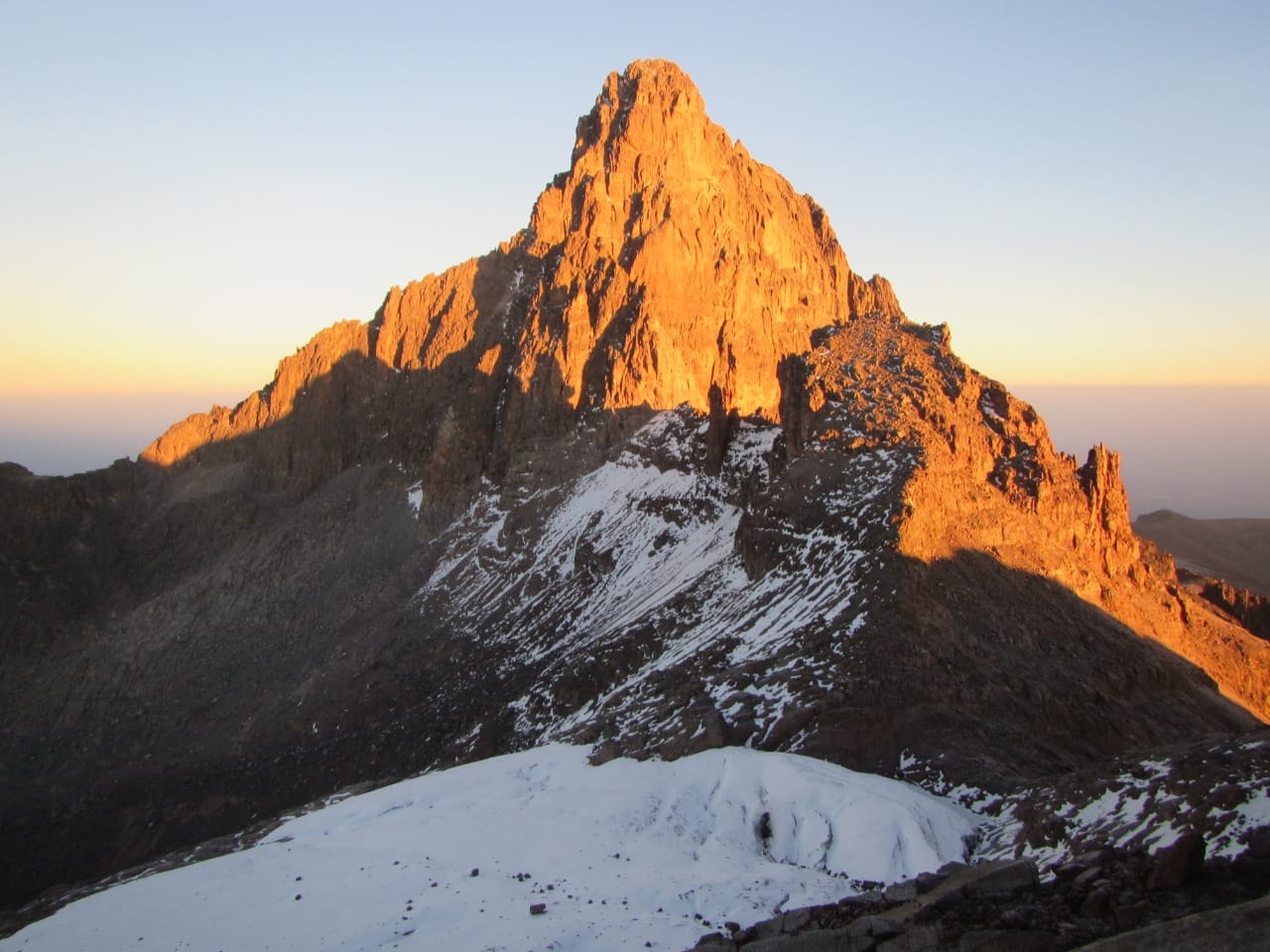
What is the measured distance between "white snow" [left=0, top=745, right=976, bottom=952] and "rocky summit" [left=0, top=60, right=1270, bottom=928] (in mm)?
3771

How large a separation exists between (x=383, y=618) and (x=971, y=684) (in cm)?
3791

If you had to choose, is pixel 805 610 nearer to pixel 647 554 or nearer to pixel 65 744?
pixel 647 554

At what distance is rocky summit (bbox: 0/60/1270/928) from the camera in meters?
30.1

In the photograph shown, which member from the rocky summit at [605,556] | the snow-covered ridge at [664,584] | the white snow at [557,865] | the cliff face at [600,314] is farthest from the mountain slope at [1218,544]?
the white snow at [557,865]

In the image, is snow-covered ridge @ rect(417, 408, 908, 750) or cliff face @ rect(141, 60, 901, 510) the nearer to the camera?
snow-covered ridge @ rect(417, 408, 908, 750)

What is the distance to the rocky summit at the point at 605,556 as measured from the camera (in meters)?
30.1

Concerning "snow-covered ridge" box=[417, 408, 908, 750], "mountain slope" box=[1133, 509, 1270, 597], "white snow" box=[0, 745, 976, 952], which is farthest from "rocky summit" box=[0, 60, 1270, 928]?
"mountain slope" box=[1133, 509, 1270, 597]

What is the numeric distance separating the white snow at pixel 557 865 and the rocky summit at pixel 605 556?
3.77 metres

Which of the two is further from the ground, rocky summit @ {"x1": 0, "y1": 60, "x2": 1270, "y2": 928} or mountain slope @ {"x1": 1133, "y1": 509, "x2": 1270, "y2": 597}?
rocky summit @ {"x1": 0, "y1": 60, "x2": 1270, "y2": 928}

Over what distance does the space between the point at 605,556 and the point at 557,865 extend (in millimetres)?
32192

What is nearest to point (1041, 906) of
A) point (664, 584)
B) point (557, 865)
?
point (557, 865)

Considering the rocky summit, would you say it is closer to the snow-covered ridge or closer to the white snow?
the snow-covered ridge

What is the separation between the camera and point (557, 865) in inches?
728

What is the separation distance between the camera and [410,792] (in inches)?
981
